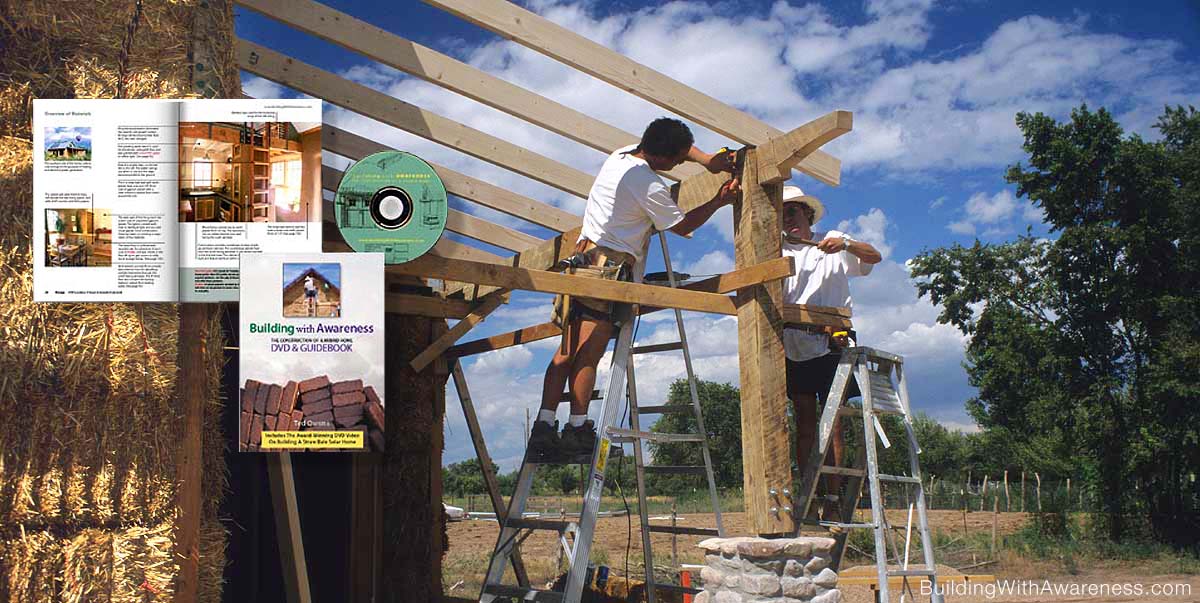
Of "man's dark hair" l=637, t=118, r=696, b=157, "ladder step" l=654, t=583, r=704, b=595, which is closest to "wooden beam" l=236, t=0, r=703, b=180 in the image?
"man's dark hair" l=637, t=118, r=696, b=157

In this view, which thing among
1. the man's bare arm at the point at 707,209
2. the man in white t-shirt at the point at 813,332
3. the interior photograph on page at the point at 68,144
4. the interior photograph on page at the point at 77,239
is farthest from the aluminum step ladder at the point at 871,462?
the interior photograph on page at the point at 68,144

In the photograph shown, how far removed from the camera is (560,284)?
4.48 m

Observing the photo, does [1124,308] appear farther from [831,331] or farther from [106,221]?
[106,221]

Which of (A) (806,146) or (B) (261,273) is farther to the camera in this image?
(A) (806,146)

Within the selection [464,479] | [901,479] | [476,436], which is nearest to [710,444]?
[464,479]

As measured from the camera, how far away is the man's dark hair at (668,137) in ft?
17.1

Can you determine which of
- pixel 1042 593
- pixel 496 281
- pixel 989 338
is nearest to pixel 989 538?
pixel 1042 593

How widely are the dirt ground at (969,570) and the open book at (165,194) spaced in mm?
4709

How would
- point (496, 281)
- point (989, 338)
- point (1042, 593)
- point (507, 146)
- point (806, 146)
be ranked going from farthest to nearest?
point (989, 338) < point (1042, 593) < point (507, 146) < point (806, 146) < point (496, 281)

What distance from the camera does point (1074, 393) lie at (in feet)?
58.3

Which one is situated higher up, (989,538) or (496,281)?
(496,281)

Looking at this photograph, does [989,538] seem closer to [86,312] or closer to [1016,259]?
[1016,259]

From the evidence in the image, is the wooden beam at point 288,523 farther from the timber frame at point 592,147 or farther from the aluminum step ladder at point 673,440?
the aluminum step ladder at point 673,440

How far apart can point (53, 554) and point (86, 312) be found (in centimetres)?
89
